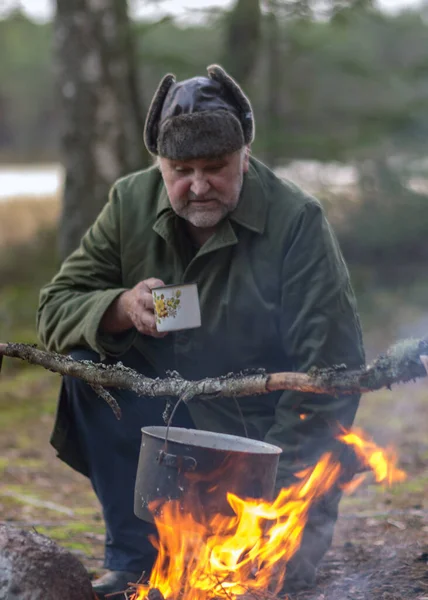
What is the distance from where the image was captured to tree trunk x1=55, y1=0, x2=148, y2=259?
23.3 ft

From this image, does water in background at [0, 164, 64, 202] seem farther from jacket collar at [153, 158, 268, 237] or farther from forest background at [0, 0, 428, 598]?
jacket collar at [153, 158, 268, 237]

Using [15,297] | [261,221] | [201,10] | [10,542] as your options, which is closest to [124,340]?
[261,221]

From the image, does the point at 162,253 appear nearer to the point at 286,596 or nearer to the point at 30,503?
the point at 286,596

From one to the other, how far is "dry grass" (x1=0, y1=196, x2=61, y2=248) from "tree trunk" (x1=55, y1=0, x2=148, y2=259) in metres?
4.13

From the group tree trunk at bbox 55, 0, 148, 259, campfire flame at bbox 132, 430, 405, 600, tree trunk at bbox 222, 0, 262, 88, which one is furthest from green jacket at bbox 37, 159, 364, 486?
tree trunk at bbox 222, 0, 262, 88

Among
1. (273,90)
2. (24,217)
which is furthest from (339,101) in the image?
(24,217)

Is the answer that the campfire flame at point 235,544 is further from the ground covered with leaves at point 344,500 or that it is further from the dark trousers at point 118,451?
the dark trousers at point 118,451

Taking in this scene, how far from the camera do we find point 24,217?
37.8 ft

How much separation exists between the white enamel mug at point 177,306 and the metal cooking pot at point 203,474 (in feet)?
1.32

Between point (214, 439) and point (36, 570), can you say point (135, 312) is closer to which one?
point (214, 439)

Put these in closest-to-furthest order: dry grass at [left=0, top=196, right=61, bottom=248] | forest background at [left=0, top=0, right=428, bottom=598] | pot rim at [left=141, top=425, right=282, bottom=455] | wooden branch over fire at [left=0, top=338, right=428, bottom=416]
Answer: wooden branch over fire at [left=0, top=338, right=428, bottom=416] → pot rim at [left=141, top=425, right=282, bottom=455] → forest background at [left=0, top=0, right=428, bottom=598] → dry grass at [left=0, top=196, right=61, bottom=248]

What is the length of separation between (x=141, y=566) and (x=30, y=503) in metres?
1.43

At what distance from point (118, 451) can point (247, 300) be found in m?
0.73

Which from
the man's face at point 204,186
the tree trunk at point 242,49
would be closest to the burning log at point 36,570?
the man's face at point 204,186
